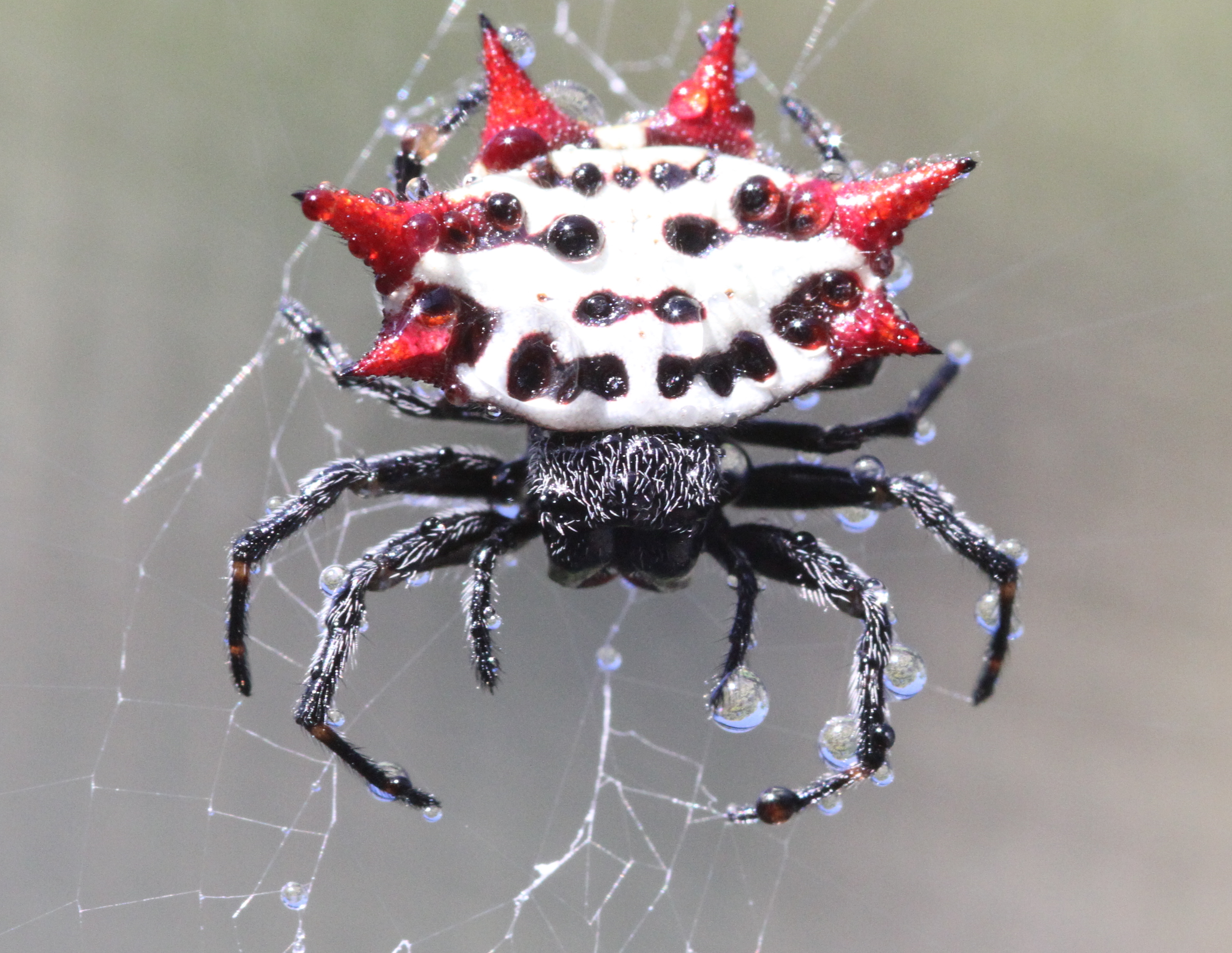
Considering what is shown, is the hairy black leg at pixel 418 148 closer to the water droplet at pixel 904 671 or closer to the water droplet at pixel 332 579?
the water droplet at pixel 332 579

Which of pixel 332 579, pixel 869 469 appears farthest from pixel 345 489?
pixel 869 469

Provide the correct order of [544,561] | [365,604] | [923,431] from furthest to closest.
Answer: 1. [544,561]
2. [923,431]
3. [365,604]

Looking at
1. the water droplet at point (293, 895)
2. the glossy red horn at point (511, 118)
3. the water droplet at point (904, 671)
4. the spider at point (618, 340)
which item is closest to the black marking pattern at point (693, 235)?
the spider at point (618, 340)

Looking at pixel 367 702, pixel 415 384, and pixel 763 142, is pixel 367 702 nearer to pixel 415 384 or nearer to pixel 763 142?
pixel 415 384

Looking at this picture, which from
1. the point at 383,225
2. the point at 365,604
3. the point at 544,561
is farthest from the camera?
the point at 544,561

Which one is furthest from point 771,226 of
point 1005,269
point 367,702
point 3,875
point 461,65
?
point 1005,269

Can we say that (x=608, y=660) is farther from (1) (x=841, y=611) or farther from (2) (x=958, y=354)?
(2) (x=958, y=354)

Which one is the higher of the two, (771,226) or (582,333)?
(771,226)

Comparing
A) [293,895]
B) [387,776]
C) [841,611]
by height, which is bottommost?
[293,895]
